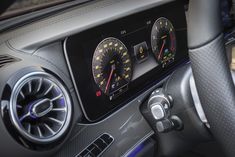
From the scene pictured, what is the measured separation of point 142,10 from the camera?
1441 mm

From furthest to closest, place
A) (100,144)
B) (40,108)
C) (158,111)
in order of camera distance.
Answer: (100,144) → (158,111) → (40,108)

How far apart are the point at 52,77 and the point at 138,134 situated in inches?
18.3

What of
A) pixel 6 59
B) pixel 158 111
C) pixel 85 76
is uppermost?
pixel 6 59

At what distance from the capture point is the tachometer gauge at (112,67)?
4.19ft

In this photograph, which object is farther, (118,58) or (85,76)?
(118,58)

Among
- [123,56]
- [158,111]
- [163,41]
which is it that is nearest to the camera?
[158,111]

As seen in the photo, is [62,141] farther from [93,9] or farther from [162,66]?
[162,66]

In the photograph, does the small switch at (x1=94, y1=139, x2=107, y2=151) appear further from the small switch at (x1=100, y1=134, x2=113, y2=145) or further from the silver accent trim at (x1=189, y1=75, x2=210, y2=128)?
the silver accent trim at (x1=189, y1=75, x2=210, y2=128)

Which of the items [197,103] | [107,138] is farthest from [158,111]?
[107,138]

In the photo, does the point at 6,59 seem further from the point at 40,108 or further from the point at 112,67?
the point at 112,67

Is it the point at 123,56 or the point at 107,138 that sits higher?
the point at 123,56

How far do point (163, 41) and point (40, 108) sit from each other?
692mm

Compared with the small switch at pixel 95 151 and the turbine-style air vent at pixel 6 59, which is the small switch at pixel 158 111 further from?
the turbine-style air vent at pixel 6 59

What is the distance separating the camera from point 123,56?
1.37m
